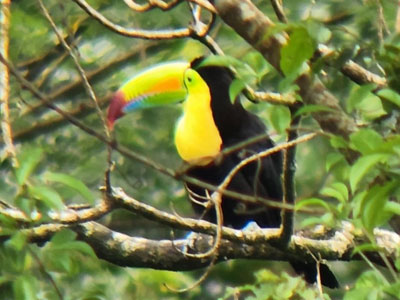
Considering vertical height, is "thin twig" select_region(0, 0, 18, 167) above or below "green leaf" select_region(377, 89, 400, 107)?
below

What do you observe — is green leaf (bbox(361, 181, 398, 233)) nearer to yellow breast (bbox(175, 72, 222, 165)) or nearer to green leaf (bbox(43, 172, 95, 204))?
green leaf (bbox(43, 172, 95, 204))

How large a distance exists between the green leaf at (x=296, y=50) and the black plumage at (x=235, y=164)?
5.64ft

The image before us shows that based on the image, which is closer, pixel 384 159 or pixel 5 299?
pixel 384 159

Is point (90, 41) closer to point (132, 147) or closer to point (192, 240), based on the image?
point (132, 147)

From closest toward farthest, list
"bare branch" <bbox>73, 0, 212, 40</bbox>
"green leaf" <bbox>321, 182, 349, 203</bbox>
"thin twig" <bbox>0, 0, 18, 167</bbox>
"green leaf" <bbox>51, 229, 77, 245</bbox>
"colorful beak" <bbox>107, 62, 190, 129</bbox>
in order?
"green leaf" <bbox>51, 229, 77, 245</bbox> → "green leaf" <bbox>321, 182, 349, 203</bbox> → "thin twig" <bbox>0, 0, 18, 167</bbox> → "bare branch" <bbox>73, 0, 212, 40</bbox> → "colorful beak" <bbox>107, 62, 190, 129</bbox>

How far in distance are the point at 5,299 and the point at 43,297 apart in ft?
0.52

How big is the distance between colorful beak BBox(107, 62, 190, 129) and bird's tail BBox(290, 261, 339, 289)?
77 centimetres

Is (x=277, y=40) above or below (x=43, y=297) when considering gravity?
above

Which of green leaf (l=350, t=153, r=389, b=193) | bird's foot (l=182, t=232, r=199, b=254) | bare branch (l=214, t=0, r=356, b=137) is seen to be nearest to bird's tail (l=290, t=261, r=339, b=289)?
bird's foot (l=182, t=232, r=199, b=254)

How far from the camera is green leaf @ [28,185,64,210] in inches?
77.5

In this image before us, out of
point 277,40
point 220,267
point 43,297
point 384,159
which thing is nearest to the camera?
point 384,159

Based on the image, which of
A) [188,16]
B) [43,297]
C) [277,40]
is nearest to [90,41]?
[188,16]

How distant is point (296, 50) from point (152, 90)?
6.38ft

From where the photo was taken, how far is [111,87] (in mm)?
4715
